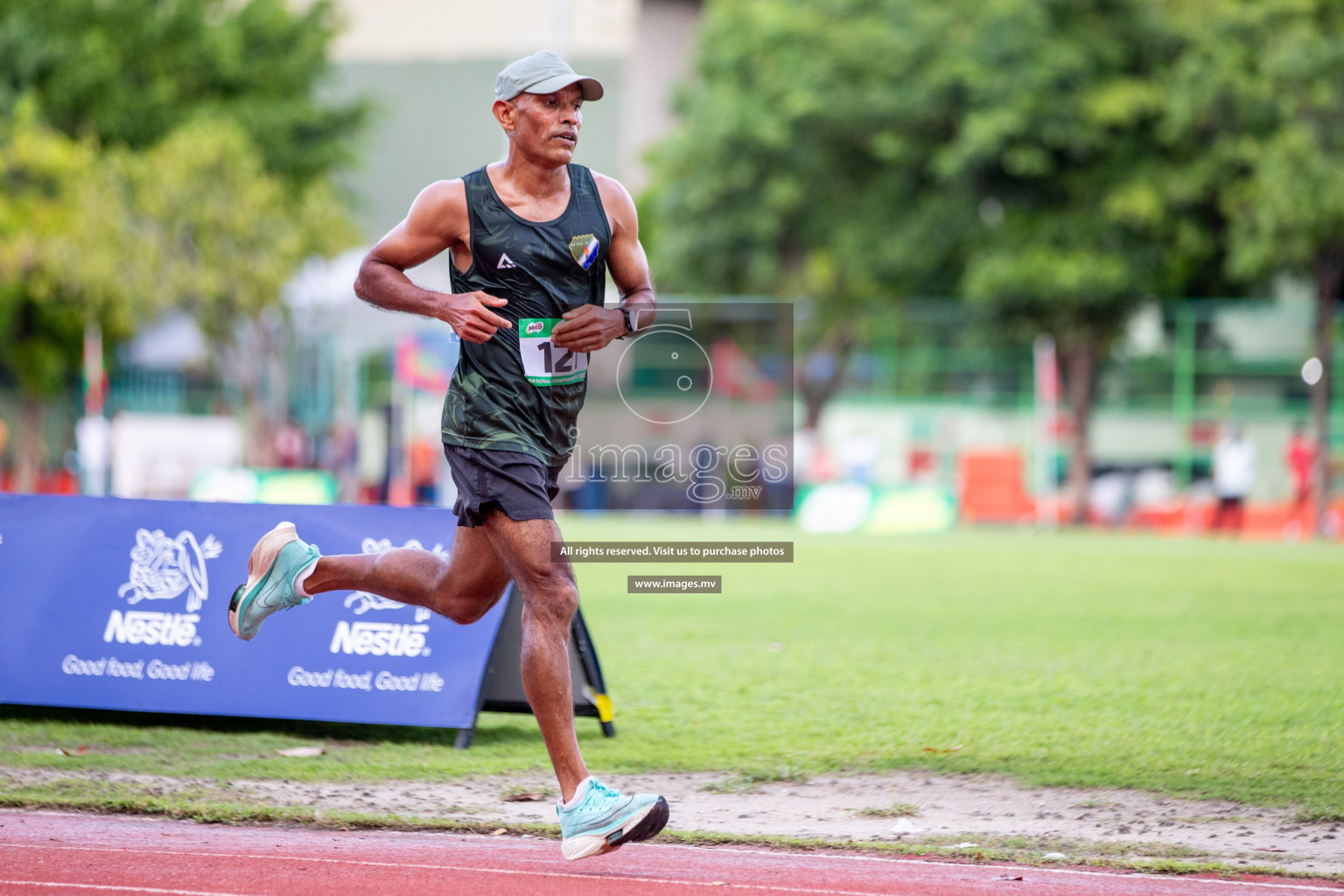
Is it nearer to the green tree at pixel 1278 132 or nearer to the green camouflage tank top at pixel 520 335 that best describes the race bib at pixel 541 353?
the green camouflage tank top at pixel 520 335

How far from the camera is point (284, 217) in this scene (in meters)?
33.9

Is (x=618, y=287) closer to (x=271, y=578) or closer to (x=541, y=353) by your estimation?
(x=541, y=353)

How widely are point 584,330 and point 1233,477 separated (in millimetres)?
23295

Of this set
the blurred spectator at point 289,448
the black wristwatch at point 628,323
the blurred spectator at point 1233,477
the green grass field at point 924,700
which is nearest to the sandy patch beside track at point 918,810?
the green grass field at point 924,700

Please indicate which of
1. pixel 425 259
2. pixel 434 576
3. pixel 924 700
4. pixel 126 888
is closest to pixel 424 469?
pixel 924 700

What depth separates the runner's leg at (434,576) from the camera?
17.1 feet

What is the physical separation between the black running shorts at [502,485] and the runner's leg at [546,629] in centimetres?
4

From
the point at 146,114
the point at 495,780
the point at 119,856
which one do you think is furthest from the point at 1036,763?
the point at 146,114

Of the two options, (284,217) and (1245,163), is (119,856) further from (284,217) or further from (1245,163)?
(284,217)

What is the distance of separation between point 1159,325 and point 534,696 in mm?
28934

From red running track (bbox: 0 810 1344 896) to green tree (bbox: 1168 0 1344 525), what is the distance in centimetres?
2495

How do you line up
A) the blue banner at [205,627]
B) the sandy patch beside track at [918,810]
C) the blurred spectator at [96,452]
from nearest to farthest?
the sandy patch beside track at [918,810], the blue banner at [205,627], the blurred spectator at [96,452]

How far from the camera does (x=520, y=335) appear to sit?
16.6 ft

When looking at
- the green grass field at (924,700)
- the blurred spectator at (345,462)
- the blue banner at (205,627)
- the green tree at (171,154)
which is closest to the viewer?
the green grass field at (924,700)
